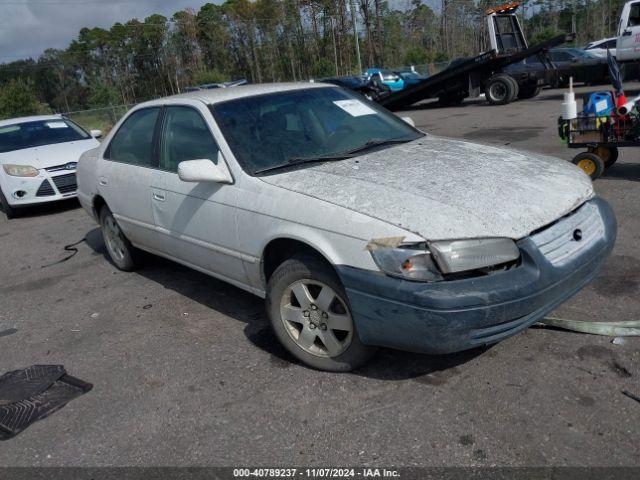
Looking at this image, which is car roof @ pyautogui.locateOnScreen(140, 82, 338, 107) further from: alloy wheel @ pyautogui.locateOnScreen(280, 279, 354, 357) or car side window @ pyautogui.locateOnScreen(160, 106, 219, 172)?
alloy wheel @ pyautogui.locateOnScreen(280, 279, 354, 357)

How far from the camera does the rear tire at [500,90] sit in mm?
16672

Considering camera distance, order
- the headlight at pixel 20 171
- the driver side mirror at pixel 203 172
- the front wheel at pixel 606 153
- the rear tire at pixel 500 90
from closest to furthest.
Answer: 1. the driver side mirror at pixel 203 172
2. the front wheel at pixel 606 153
3. the headlight at pixel 20 171
4. the rear tire at pixel 500 90

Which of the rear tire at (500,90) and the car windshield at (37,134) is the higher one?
the car windshield at (37,134)

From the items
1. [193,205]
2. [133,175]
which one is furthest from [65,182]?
[193,205]

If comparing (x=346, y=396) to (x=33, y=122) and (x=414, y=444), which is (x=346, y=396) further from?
(x=33, y=122)

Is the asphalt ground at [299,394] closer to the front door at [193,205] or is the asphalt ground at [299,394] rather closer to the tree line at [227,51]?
the front door at [193,205]

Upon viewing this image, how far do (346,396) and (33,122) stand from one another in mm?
8820

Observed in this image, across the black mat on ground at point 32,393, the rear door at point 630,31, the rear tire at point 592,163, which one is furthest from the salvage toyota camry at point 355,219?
the rear door at point 630,31

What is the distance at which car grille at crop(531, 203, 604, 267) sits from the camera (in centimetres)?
288

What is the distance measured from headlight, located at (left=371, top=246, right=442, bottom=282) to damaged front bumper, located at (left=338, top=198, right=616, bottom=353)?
3 centimetres

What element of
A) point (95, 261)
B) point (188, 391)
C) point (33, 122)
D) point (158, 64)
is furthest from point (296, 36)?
point (188, 391)

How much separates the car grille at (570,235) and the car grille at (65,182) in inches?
297

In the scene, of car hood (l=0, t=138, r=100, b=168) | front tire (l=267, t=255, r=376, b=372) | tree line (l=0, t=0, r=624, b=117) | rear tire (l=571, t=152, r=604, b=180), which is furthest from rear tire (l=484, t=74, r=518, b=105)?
tree line (l=0, t=0, r=624, b=117)

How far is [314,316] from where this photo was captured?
3.24 m
